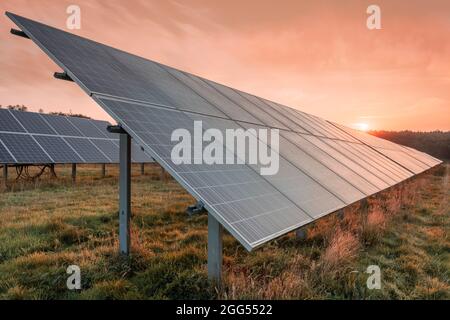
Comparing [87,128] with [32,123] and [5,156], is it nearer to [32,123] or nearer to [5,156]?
[32,123]

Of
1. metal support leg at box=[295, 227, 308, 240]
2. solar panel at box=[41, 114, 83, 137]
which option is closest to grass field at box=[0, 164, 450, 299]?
metal support leg at box=[295, 227, 308, 240]

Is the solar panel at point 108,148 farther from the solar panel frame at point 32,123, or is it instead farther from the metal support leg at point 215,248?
the metal support leg at point 215,248

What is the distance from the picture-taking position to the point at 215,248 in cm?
434

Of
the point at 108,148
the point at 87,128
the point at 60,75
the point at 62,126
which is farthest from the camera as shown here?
the point at 87,128

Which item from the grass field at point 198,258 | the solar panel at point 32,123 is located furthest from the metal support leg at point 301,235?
the solar panel at point 32,123

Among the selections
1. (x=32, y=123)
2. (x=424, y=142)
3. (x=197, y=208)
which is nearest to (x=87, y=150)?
(x=32, y=123)

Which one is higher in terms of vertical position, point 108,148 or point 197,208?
point 108,148

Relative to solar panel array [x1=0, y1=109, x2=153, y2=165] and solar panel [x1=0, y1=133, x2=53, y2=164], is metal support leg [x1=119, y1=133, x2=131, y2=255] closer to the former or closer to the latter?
solar panel array [x1=0, y1=109, x2=153, y2=165]

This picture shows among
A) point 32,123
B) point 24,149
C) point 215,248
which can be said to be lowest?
point 215,248

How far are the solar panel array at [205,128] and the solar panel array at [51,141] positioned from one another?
10744 mm

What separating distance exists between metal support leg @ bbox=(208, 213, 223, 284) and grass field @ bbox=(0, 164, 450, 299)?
17 centimetres

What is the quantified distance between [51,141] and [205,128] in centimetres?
1569

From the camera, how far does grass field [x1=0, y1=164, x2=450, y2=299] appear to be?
184 inches

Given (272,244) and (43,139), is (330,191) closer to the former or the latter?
(272,244)
